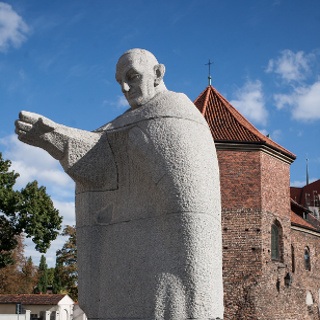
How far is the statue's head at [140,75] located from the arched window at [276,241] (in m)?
A: 23.5

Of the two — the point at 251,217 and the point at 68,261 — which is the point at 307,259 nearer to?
the point at 251,217

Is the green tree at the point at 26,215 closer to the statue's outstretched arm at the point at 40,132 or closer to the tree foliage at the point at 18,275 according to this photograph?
the tree foliage at the point at 18,275

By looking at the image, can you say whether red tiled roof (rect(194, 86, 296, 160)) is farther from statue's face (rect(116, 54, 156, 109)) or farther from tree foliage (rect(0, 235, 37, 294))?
statue's face (rect(116, 54, 156, 109))

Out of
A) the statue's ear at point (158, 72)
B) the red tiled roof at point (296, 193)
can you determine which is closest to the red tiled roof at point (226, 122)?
the statue's ear at point (158, 72)

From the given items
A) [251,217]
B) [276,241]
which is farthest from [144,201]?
[276,241]

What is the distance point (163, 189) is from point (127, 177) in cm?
38

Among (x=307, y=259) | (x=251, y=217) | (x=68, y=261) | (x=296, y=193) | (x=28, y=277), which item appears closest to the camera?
(x=251, y=217)

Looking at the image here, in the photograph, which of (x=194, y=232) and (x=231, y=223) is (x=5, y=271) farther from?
(x=194, y=232)

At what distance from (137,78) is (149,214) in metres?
0.86

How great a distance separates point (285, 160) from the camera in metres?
28.1

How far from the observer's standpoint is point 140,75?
11.1ft

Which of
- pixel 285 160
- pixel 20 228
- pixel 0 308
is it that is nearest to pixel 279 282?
pixel 285 160

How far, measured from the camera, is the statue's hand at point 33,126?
3262 mm

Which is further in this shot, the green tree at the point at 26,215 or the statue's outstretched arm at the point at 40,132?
the green tree at the point at 26,215
